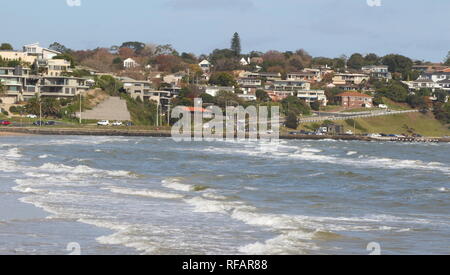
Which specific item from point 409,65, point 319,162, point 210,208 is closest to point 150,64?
point 409,65

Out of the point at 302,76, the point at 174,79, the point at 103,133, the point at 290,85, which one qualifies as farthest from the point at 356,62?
the point at 103,133

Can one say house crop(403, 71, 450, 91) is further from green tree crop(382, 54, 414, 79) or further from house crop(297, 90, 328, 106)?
house crop(297, 90, 328, 106)

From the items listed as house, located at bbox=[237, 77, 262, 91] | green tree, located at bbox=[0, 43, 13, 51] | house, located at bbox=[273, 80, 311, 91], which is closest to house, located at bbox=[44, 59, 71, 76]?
green tree, located at bbox=[0, 43, 13, 51]

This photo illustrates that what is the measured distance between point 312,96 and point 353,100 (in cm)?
695

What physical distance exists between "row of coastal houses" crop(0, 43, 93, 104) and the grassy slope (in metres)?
→ 35.6

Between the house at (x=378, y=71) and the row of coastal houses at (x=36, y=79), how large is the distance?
239 ft

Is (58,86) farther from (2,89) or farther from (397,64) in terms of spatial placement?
(397,64)

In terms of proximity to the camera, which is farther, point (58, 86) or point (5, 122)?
point (58, 86)

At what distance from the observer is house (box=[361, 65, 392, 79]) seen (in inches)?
5851

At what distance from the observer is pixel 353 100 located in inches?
4717

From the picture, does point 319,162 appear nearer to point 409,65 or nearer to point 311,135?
point 311,135

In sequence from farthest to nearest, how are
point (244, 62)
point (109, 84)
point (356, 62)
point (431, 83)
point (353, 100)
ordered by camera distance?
point (356, 62) → point (244, 62) → point (431, 83) → point (353, 100) → point (109, 84)

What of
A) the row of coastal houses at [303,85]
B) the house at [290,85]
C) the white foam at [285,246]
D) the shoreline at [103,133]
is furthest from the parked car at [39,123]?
the white foam at [285,246]
